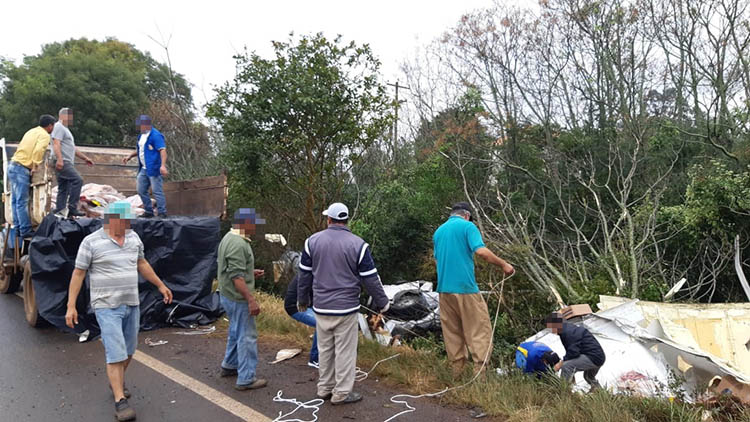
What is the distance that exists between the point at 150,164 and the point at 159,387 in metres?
4.09

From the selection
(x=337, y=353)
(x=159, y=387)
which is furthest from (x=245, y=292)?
(x=159, y=387)

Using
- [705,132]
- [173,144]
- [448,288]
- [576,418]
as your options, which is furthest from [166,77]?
[576,418]

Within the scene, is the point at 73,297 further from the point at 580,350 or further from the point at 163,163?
the point at 580,350

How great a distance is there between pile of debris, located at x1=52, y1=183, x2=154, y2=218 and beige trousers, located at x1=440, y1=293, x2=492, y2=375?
15.7ft

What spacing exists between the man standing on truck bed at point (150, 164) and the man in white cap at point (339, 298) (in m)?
4.40

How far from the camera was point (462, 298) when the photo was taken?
5.10m

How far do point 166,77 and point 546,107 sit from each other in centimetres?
1852

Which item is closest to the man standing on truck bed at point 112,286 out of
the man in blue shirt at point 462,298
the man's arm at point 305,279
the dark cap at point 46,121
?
the man's arm at point 305,279

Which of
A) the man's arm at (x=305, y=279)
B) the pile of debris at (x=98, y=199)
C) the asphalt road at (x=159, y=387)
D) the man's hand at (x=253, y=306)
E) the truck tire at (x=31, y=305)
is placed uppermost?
the pile of debris at (x=98, y=199)

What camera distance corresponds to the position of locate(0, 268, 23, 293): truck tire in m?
9.60

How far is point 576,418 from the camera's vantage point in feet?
12.7

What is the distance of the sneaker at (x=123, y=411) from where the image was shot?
421 cm

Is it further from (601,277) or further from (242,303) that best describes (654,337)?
(242,303)

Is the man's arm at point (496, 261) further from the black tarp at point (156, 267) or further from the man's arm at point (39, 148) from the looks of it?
the man's arm at point (39, 148)
